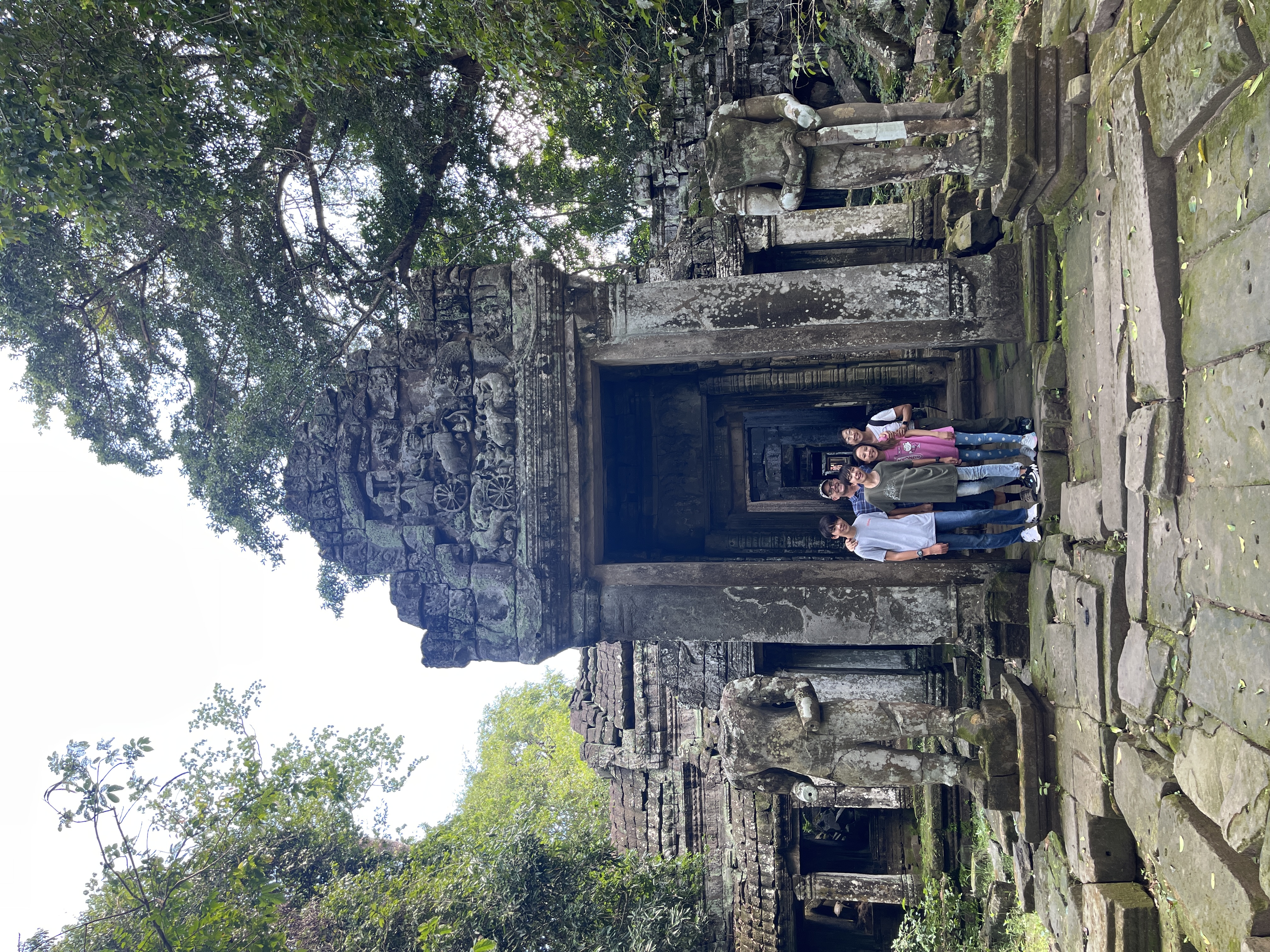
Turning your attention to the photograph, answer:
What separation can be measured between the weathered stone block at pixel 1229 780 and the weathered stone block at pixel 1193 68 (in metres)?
3.22

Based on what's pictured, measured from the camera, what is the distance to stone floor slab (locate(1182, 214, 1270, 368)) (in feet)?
12.2

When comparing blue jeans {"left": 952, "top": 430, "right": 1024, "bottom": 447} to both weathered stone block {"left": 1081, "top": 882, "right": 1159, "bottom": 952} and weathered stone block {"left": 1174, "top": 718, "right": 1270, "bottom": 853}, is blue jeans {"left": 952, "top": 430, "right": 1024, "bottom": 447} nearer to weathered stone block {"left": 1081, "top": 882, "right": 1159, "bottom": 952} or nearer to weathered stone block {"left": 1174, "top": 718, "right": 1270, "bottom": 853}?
weathered stone block {"left": 1174, "top": 718, "right": 1270, "bottom": 853}

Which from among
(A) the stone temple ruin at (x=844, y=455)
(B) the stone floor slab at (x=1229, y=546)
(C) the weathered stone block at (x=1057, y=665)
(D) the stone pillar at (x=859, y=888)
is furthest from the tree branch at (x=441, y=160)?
(B) the stone floor slab at (x=1229, y=546)

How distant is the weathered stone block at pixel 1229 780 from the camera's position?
12.3ft

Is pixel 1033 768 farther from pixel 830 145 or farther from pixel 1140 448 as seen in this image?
pixel 830 145

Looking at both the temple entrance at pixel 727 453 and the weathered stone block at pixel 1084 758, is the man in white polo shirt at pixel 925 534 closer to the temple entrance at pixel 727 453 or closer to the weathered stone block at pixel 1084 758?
the weathered stone block at pixel 1084 758

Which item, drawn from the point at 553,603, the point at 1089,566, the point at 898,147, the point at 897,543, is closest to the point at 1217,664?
the point at 1089,566

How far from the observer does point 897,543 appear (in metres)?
7.54

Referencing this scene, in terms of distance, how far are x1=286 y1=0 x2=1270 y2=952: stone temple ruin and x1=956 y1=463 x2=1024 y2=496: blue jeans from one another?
0.40 m

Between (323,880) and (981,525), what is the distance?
11407 millimetres

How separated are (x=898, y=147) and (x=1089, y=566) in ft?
12.1

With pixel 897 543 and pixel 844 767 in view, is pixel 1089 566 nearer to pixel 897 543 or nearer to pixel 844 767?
pixel 897 543

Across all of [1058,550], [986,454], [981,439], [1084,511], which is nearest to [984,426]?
[981,439]

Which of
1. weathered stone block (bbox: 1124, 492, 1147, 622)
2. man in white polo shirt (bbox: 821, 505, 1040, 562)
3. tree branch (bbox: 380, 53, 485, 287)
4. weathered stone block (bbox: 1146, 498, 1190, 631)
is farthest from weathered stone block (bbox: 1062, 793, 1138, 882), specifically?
tree branch (bbox: 380, 53, 485, 287)
